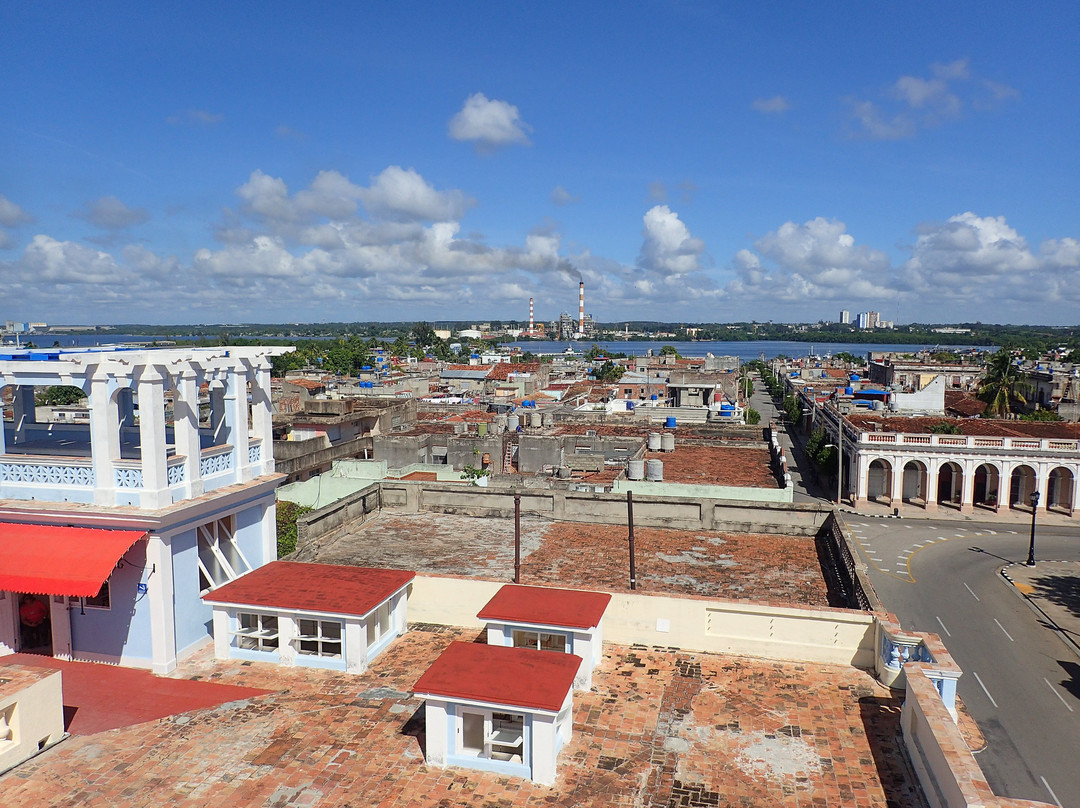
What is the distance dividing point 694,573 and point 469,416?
29.7 metres

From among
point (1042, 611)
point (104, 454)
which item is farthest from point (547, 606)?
point (1042, 611)

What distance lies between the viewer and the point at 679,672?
12.3 meters

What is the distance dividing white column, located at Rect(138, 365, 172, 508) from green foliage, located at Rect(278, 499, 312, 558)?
Answer: 795 cm

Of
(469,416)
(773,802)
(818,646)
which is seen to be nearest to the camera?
(773,802)

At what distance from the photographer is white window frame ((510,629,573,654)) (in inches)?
462

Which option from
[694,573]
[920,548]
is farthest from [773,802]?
[920,548]

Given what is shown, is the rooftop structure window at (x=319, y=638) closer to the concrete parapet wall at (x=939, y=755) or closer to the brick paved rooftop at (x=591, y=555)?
the brick paved rooftop at (x=591, y=555)

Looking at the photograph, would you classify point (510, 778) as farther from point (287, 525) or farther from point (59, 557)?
point (287, 525)

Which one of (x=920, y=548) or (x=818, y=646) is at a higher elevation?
(x=818, y=646)

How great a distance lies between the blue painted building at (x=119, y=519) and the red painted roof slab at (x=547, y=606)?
519 centimetres

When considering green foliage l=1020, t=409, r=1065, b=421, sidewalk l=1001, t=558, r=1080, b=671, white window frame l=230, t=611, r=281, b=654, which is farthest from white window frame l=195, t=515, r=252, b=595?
green foliage l=1020, t=409, r=1065, b=421

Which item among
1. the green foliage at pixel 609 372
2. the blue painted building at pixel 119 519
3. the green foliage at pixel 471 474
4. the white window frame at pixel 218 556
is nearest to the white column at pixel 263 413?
the blue painted building at pixel 119 519

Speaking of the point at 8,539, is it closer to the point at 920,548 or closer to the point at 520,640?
the point at 520,640

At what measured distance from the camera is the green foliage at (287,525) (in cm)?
1980
